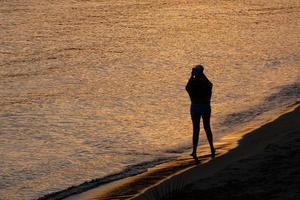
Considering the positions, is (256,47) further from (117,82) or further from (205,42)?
(117,82)

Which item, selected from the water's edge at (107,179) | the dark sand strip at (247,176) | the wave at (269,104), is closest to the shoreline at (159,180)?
the dark sand strip at (247,176)

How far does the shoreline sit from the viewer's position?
13.4 m

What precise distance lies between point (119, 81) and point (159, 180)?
48.7 feet

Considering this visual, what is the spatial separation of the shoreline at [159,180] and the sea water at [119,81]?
1.04 meters

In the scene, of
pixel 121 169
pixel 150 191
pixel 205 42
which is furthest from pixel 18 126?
pixel 205 42

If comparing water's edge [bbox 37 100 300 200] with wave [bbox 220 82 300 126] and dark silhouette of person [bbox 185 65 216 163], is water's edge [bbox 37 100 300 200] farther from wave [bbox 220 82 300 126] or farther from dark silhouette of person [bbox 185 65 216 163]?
wave [bbox 220 82 300 126]

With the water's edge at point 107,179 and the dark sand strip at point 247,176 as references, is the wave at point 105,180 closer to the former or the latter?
the water's edge at point 107,179

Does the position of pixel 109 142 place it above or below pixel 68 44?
below

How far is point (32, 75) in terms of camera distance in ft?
98.8

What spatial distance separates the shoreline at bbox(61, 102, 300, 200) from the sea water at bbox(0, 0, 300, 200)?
1045mm

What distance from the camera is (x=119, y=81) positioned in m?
29.2

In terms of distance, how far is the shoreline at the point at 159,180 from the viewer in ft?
43.9

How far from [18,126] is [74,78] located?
7.90 metres

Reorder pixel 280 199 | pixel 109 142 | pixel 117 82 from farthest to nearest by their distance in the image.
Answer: pixel 117 82, pixel 109 142, pixel 280 199
